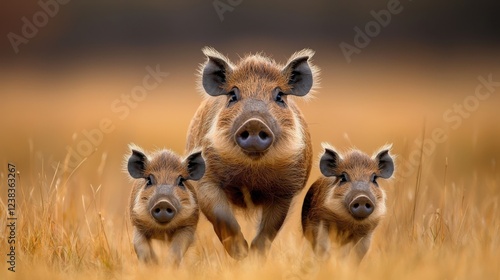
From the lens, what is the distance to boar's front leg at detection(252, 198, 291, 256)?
8.10 meters

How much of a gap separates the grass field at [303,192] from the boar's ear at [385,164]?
0.41 meters

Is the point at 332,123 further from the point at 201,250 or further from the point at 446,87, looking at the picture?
the point at 201,250

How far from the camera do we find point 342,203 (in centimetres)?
770

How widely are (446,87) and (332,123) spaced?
232 cm

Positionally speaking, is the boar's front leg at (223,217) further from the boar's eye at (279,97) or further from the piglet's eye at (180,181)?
the boar's eye at (279,97)

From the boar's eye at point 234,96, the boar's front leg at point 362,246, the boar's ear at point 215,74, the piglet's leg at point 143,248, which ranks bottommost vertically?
the piglet's leg at point 143,248

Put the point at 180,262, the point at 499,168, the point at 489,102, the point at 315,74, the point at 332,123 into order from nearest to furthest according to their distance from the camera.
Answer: the point at 180,262
the point at 315,74
the point at 499,168
the point at 332,123
the point at 489,102

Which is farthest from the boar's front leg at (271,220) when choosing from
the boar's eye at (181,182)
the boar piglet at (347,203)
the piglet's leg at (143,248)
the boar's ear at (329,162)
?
the piglet's leg at (143,248)

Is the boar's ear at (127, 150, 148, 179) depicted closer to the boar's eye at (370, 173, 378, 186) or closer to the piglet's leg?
the piglet's leg

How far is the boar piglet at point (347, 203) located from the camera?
24.9 feet

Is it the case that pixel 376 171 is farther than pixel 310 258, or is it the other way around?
pixel 376 171

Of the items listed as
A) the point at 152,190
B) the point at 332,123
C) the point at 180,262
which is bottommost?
the point at 180,262

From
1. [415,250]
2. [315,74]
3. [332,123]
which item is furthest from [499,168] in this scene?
[415,250]

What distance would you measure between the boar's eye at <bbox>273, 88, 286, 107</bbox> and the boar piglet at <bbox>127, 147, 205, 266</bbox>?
78cm
